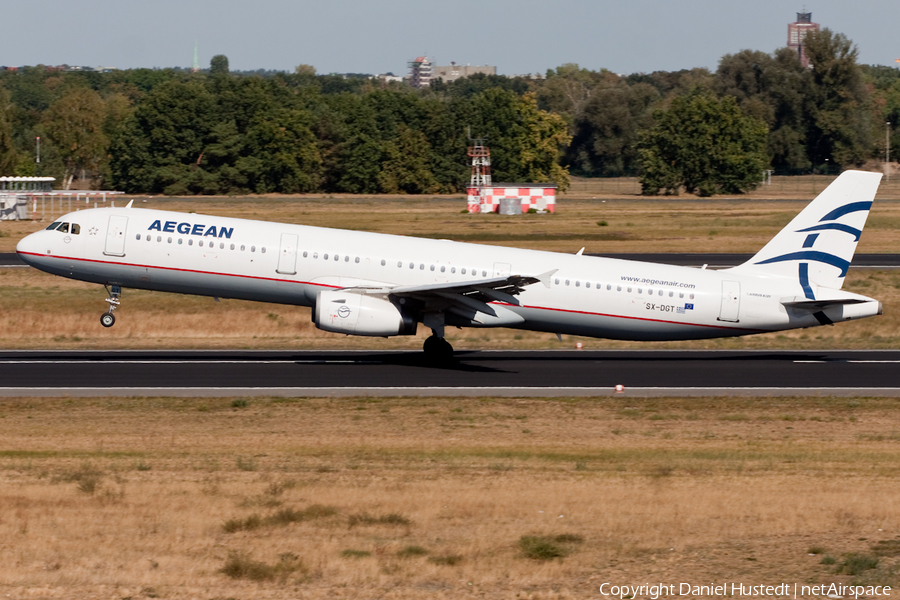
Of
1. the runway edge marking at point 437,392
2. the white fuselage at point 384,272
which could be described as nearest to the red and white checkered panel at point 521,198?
the white fuselage at point 384,272

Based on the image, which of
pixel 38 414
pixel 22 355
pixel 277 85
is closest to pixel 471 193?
pixel 277 85

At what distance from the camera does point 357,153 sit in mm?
155375

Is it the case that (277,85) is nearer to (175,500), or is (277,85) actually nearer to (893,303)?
(893,303)

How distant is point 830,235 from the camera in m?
35.9

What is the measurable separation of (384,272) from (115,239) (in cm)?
873

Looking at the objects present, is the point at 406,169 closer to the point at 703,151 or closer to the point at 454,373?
the point at 703,151

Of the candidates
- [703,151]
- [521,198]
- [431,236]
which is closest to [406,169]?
[703,151]

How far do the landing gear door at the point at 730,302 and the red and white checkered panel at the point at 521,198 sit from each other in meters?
74.7

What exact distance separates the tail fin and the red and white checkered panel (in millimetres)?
74320

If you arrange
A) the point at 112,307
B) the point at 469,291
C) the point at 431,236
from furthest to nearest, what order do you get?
1. the point at 431,236
2. the point at 112,307
3. the point at 469,291

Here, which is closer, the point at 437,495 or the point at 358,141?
the point at 437,495

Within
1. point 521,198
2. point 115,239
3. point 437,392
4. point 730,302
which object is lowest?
point 437,392

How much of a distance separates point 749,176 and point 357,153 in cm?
5536

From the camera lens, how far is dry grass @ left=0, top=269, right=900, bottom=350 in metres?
41.4
